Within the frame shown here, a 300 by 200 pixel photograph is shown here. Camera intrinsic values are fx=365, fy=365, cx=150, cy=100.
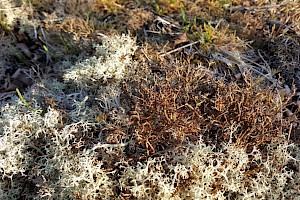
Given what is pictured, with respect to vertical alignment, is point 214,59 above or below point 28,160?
above

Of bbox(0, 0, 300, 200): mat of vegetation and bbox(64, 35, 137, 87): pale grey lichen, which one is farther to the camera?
bbox(64, 35, 137, 87): pale grey lichen

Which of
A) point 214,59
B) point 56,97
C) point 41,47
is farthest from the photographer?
point 41,47

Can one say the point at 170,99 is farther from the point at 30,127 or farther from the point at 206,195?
the point at 30,127

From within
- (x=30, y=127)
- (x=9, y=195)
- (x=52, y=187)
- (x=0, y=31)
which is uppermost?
(x=0, y=31)

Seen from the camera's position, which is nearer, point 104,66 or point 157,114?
point 157,114

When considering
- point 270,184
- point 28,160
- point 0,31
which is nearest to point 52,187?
point 28,160

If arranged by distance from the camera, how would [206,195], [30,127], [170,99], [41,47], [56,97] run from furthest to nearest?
[41,47]
[56,97]
[30,127]
[170,99]
[206,195]

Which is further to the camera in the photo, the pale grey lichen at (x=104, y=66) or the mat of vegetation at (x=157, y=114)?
the pale grey lichen at (x=104, y=66)

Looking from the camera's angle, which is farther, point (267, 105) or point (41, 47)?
point (41, 47)
